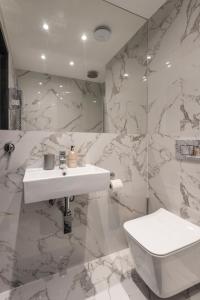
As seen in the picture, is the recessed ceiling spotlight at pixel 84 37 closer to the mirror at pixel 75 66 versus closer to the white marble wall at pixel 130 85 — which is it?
the mirror at pixel 75 66

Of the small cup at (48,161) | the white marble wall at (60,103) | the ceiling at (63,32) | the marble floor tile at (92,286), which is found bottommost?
the marble floor tile at (92,286)

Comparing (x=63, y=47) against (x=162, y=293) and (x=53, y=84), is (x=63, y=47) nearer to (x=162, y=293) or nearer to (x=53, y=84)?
(x=53, y=84)

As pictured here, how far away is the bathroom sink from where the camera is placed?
96 centimetres

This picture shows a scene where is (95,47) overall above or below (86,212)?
above

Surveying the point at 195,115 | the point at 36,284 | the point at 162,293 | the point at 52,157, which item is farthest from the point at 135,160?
the point at 36,284

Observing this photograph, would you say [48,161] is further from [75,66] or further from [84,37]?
[84,37]

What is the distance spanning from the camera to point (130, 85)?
69.0 inches

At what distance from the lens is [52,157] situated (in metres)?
1.28

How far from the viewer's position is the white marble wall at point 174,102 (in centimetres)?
129

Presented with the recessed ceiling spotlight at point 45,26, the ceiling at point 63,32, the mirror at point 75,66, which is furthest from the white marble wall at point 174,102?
the recessed ceiling spotlight at point 45,26

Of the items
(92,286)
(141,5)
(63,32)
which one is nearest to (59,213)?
(92,286)

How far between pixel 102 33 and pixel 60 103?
0.80 meters

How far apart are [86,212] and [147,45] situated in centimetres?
170

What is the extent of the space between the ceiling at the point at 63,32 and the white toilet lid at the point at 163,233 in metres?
1.31
